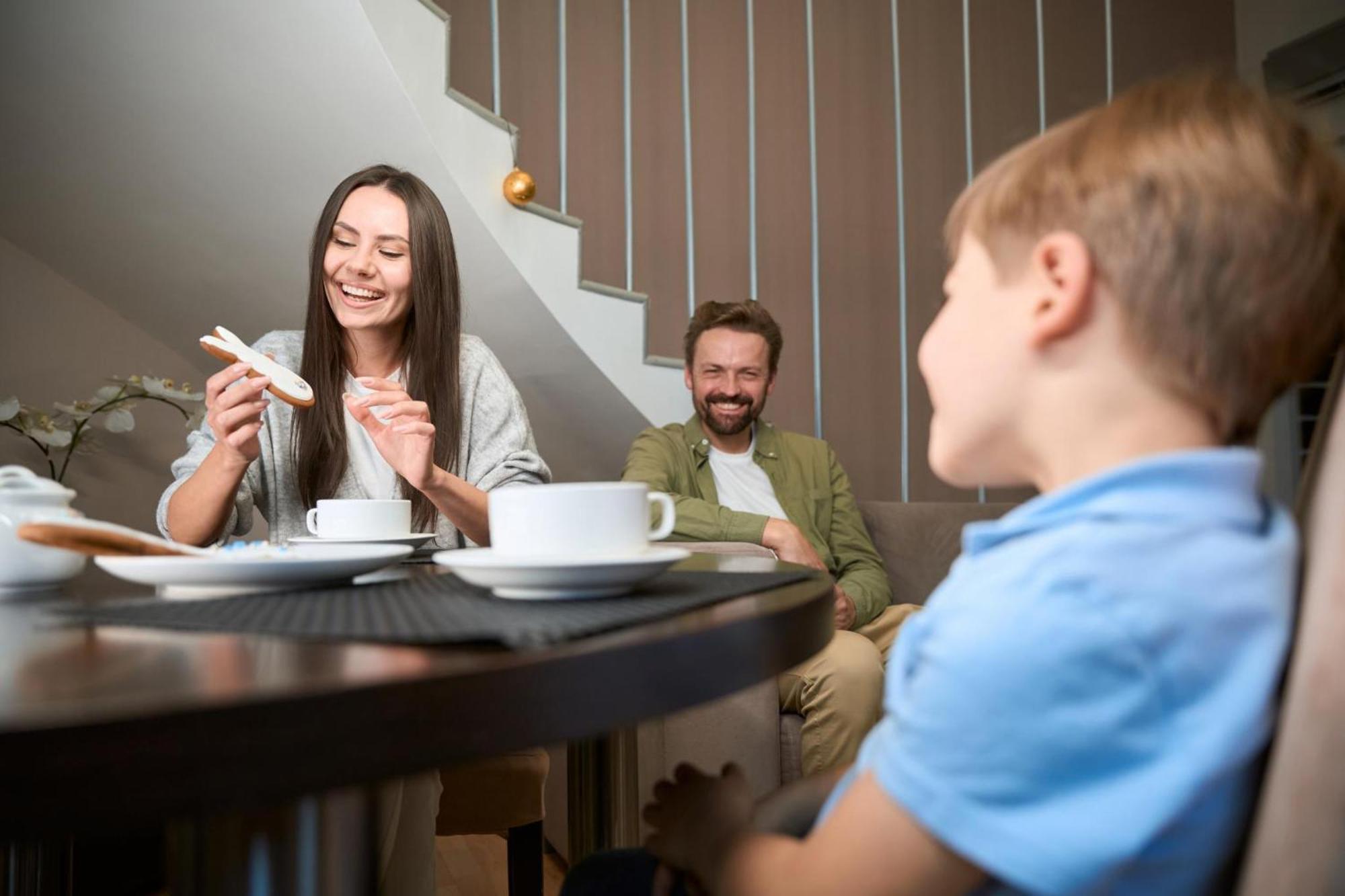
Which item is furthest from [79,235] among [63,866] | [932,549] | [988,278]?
[988,278]

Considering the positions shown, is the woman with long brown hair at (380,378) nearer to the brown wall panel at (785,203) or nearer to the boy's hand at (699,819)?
the boy's hand at (699,819)

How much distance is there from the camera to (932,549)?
2.68 meters

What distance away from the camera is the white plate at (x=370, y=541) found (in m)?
1.00

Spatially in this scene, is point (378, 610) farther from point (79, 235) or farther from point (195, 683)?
point (79, 235)

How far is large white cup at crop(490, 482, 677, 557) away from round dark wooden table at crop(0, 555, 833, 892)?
109 mm

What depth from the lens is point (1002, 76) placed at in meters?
3.84

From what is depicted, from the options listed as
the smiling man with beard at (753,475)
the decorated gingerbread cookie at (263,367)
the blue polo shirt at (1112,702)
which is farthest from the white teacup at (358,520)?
the smiling man with beard at (753,475)

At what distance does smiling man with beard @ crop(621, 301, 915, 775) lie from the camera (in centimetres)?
230

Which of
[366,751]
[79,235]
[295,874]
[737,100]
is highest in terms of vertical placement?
[737,100]

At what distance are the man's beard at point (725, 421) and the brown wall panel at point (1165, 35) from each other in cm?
244

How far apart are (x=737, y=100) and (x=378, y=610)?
124 inches

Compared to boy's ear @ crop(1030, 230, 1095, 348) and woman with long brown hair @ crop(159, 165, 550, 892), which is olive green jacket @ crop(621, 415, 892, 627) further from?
boy's ear @ crop(1030, 230, 1095, 348)

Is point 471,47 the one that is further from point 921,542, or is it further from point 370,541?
point 370,541

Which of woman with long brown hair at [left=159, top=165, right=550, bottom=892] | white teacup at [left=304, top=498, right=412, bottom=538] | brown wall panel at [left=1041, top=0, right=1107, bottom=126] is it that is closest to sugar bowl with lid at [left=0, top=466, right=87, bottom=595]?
white teacup at [left=304, top=498, right=412, bottom=538]
